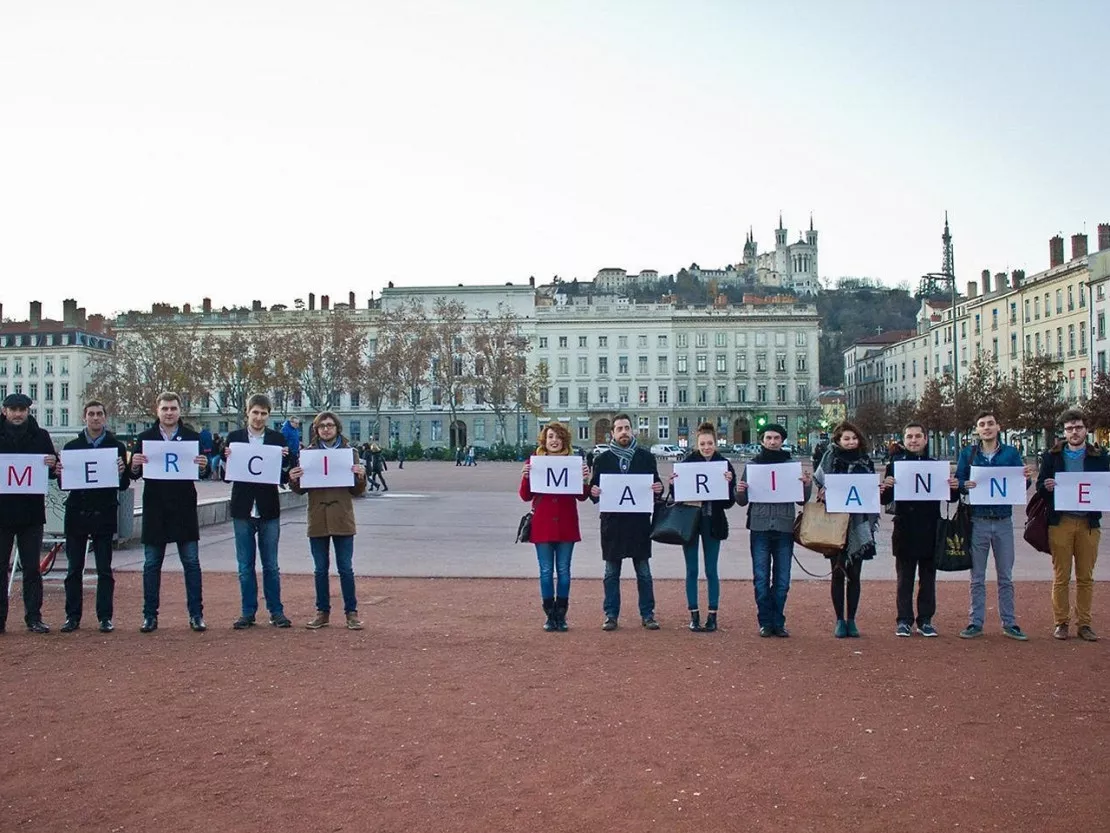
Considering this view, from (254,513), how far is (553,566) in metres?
3.13

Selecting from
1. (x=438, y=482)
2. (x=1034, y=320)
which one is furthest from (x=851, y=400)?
(x=438, y=482)

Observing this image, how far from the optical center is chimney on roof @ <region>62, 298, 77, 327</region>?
406 ft

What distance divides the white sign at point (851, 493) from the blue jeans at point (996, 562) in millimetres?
1040

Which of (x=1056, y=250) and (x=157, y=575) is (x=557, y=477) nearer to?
(x=157, y=575)

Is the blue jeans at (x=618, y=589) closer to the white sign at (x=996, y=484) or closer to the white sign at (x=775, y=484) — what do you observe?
the white sign at (x=775, y=484)

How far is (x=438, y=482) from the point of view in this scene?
47.0 metres

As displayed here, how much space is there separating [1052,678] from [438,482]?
1567 inches

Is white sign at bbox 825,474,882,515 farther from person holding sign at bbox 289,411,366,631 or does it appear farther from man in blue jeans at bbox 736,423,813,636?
person holding sign at bbox 289,411,366,631

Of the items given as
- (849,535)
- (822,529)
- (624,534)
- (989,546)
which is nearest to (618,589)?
(624,534)

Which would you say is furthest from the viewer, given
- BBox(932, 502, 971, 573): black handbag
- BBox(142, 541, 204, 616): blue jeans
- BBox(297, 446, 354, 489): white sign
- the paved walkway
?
the paved walkway

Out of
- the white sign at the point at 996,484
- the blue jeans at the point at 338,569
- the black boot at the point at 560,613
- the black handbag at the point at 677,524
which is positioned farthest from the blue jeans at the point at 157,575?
the white sign at the point at 996,484

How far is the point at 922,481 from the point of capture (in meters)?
10.2

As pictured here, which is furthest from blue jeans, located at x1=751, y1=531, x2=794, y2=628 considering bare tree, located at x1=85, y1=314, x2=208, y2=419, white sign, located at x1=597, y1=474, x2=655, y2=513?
bare tree, located at x1=85, y1=314, x2=208, y2=419

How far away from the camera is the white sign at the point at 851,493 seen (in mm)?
10156
